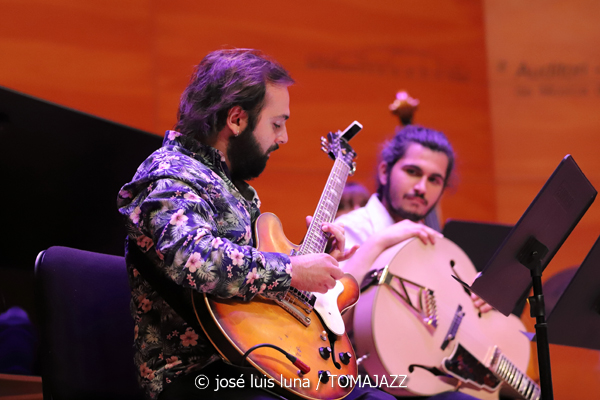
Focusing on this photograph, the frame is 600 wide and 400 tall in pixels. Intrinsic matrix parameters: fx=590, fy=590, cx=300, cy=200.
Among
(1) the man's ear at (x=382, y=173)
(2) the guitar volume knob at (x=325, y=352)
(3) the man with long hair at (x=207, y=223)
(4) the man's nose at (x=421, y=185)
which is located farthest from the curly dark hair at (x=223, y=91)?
(1) the man's ear at (x=382, y=173)

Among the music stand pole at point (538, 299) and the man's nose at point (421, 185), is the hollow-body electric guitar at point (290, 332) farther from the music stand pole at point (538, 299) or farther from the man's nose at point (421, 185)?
the man's nose at point (421, 185)

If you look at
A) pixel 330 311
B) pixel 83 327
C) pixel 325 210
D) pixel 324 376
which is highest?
pixel 325 210

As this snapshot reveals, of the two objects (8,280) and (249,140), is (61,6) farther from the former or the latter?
(249,140)

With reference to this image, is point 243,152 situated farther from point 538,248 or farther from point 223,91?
point 538,248

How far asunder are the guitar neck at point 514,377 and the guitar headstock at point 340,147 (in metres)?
1.04

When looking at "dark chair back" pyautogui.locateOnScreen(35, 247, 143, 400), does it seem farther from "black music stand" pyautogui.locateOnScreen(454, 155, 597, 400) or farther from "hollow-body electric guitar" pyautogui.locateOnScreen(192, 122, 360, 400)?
"black music stand" pyautogui.locateOnScreen(454, 155, 597, 400)

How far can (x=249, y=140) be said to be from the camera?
6.10 feet

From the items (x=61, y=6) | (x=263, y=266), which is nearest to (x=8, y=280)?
(x=263, y=266)

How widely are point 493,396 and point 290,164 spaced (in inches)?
95.8

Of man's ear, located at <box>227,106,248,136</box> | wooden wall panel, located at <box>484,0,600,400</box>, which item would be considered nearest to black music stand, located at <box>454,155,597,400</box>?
man's ear, located at <box>227,106,248,136</box>

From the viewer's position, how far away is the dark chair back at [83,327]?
5.03ft

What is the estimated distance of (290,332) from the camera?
62.5 inches

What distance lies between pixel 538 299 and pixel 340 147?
0.89m

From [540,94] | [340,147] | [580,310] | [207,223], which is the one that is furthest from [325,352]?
[540,94]
